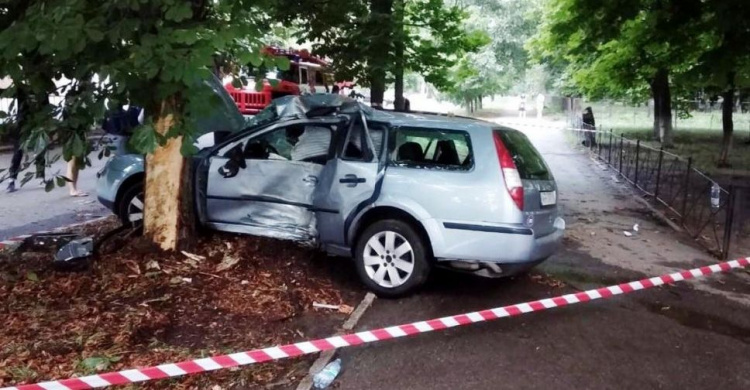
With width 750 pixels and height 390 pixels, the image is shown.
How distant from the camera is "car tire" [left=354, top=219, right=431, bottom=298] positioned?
5.30 metres

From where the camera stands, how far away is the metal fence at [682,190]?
8219mm

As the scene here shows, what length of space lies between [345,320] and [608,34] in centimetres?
869

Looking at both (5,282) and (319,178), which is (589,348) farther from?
(5,282)

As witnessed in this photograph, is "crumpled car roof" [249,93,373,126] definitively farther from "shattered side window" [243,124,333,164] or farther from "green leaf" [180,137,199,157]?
"green leaf" [180,137,199,157]

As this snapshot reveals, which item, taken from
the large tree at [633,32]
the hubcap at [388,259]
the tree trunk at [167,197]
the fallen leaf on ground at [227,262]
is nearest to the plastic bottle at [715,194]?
the large tree at [633,32]

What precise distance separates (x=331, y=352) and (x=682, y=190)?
8.90m

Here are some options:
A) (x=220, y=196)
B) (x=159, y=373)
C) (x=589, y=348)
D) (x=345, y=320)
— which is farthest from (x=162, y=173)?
(x=589, y=348)

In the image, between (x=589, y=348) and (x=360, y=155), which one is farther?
(x=360, y=155)

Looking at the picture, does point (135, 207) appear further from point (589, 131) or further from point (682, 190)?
point (589, 131)

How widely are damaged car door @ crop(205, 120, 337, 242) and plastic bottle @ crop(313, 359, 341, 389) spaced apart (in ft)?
6.61

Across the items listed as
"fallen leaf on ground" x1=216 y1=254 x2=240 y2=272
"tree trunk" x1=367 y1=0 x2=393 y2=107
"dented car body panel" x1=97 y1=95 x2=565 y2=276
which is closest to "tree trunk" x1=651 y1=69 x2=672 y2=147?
"tree trunk" x1=367 y1=0 x2=393 y2=107

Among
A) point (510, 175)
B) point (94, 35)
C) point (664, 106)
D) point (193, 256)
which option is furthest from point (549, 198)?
point (664, 106)

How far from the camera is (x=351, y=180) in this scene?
18.2ft

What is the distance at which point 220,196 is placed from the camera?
6199 mm
